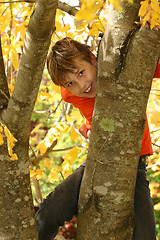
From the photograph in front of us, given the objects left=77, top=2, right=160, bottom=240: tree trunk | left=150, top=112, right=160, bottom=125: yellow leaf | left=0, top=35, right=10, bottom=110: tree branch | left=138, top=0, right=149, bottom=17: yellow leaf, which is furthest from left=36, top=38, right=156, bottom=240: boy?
left=150, top=112, right=160, bottom=125: yellow leaf

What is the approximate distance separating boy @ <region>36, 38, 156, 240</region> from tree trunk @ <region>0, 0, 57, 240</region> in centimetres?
22

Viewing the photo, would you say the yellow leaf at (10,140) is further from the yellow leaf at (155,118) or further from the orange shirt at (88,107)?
the yellow leaf at (155,118)

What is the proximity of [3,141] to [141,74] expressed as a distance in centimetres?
66

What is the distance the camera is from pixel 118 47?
4.40 feet

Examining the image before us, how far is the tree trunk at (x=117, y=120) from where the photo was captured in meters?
1.33

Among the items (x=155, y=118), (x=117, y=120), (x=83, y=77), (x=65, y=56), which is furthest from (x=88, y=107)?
(x=155, y=118)

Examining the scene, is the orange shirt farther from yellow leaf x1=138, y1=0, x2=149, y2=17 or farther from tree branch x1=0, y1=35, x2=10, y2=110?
yellow leaf x1=138, y1=0, x2=149, y2=17

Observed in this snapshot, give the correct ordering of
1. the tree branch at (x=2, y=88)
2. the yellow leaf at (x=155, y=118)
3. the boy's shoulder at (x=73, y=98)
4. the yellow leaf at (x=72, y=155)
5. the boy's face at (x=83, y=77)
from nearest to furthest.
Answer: the tree branch at (x=2, y=88), the boy's face at (x=83, y=77), the boy's shoulder at (x=73, y=98), the yellow leaf at (x=72, y=155), the yellow leaf at (x=155, y=118)

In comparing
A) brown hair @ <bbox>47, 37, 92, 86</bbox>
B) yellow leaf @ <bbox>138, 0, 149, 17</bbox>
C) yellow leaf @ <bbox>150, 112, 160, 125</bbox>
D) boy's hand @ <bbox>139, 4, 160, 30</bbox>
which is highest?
yellow leaf @ <bbox>138, 0, 149, 17</bbox>

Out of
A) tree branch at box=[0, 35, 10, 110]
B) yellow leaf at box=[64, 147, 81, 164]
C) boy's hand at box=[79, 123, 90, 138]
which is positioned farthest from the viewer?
yellow leaf at box=[64, 147, 81, 164]

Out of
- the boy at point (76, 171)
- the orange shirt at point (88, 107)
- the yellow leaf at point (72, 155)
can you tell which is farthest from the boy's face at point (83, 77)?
the yellow leaf at point (72, 155)

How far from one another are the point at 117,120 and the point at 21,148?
17.7 inches

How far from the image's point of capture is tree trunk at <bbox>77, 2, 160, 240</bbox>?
52.4 inches

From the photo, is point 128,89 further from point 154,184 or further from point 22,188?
point 154,184
